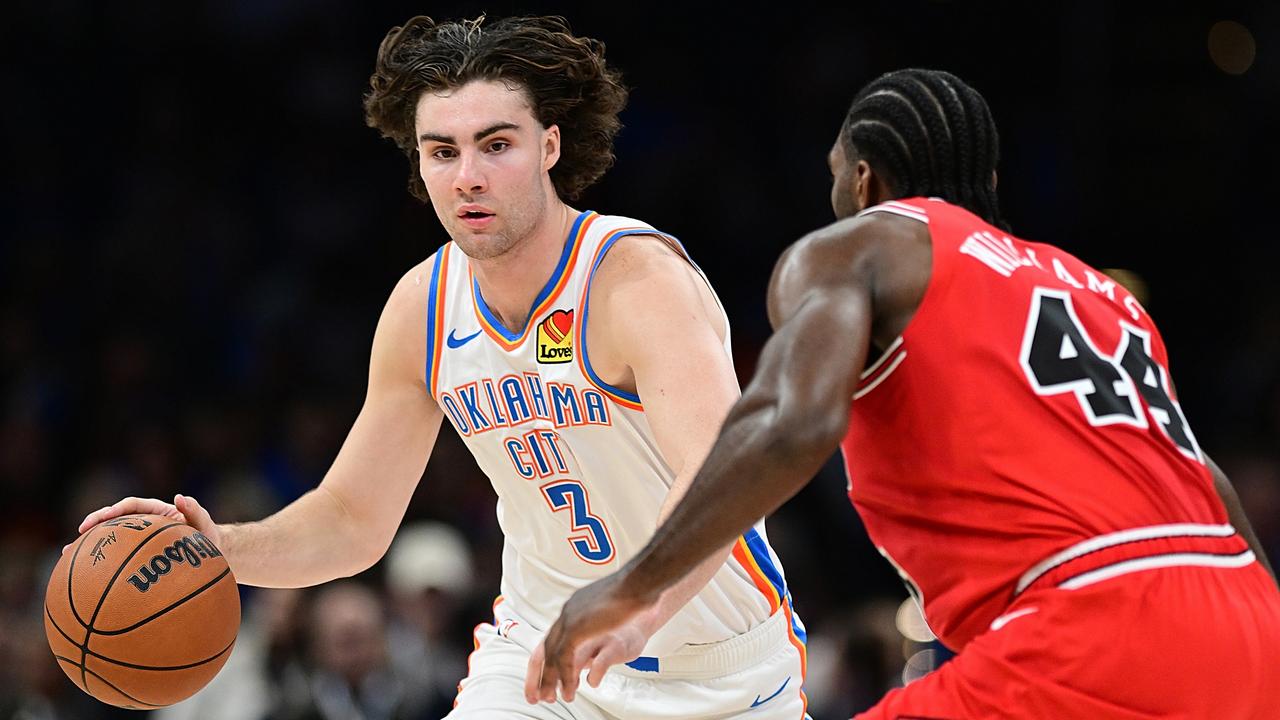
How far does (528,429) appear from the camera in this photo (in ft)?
14.7

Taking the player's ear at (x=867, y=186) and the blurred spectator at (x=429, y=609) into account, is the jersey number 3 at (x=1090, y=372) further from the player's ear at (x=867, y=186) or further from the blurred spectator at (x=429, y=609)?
the blurred spectator at (x=429, y=609)

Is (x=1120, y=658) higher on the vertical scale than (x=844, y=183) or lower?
lower

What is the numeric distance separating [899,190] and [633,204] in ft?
28.6

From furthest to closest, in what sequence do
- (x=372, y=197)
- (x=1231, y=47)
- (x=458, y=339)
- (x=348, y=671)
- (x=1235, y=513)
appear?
(x=372, y=197) < (x=1231, y=47) < (x=348, y=671) < (x=458, y=339) < (x=1235, y=513)

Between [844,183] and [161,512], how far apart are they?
7.55 ft

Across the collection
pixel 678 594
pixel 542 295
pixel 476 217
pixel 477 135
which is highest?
pixel 477 135

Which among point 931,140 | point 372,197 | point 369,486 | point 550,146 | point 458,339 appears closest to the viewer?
point 931,140

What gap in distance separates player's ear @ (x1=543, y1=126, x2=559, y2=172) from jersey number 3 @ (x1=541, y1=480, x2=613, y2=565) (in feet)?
3.19

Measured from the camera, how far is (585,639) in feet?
10.0

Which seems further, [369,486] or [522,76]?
[369,486]

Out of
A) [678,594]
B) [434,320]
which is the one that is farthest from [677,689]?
[434,320]

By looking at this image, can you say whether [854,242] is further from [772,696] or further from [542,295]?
[772,696]

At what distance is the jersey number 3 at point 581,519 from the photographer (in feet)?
14.7

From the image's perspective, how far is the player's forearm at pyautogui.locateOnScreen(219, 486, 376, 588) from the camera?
4770 millimetres
